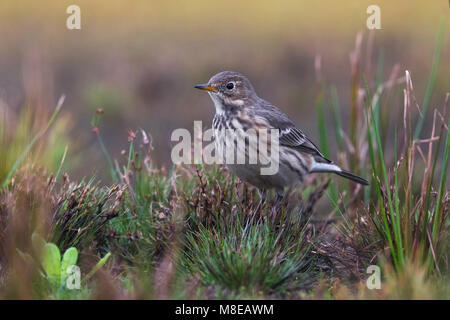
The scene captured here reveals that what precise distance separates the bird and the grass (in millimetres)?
264

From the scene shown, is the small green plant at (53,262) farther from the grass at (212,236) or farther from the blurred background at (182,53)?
the blurred background at (182,53)

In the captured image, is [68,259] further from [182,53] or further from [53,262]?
[182,53]

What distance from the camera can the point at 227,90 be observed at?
5527mm

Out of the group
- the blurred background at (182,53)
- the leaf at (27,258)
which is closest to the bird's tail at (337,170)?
the blurred background at (182,53)

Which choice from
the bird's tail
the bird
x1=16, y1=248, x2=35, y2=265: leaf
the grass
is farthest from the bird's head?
x1=16, y1=248, x2=35, y2=265: leaf

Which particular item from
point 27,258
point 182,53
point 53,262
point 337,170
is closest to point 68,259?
point 53,262

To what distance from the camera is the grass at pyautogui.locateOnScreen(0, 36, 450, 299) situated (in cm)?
373

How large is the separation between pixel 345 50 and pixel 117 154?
546 cm

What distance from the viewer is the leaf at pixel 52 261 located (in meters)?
3.78

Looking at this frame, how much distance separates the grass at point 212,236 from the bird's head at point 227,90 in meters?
0.70

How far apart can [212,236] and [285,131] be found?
174cm

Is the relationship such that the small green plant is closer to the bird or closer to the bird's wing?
the bird

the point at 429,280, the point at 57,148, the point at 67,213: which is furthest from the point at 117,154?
the point at 429,280
